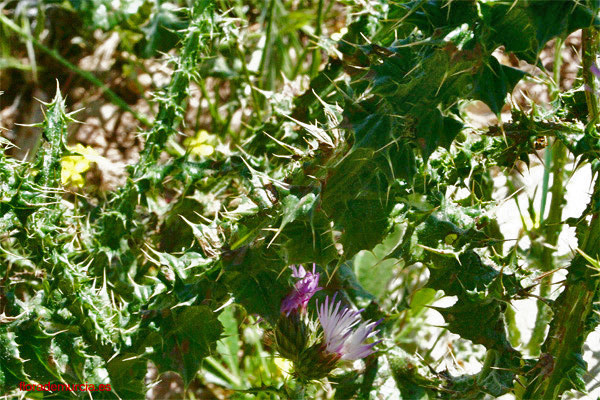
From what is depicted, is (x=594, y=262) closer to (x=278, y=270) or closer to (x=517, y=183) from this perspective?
(x=278, y=270)

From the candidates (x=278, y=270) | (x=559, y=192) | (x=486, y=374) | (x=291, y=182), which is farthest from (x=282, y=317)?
(x=559, y=192)

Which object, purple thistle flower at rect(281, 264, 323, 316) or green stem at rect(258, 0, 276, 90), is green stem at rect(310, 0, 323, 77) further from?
purple thistle flower at rect(281, 264, 323, 316)

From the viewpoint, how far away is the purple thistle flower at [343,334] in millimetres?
1635

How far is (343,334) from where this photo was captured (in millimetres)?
1637

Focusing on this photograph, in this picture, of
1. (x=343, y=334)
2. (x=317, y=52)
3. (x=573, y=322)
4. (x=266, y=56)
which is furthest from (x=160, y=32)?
(x=573, y=322)

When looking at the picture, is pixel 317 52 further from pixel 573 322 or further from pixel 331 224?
pixel 573 322

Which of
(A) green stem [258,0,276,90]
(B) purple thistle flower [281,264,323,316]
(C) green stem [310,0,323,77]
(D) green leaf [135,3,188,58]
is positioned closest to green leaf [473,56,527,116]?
(B) purple thistle flower [281,264,323,316]

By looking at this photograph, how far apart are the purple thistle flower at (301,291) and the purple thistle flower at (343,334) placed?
5 cm

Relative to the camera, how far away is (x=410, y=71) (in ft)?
4.02

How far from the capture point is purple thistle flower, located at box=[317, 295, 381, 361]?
163 centimetres

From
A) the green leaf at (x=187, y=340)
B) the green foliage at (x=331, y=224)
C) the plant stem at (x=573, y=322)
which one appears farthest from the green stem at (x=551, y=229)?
the green leaf at (x=187, y=340)

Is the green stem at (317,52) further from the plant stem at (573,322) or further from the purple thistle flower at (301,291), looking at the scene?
the plant stem at (573,322)

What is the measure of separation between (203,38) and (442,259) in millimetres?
957

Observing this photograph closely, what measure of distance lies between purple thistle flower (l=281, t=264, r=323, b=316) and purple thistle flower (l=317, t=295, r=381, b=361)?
5cm
